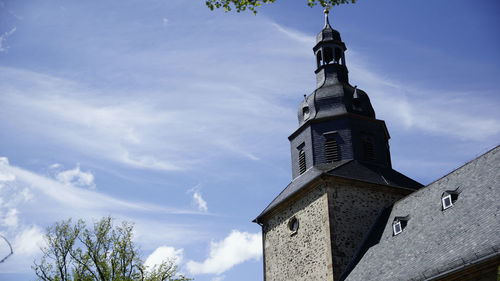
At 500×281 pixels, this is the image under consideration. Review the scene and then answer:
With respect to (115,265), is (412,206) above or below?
above

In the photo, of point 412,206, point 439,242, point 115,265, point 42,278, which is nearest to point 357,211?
point 412,206

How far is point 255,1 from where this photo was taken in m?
8.11

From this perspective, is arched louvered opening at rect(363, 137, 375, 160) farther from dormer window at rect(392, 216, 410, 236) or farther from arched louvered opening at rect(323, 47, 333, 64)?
arched louvered opening at rect(323, 47, 333, 64)

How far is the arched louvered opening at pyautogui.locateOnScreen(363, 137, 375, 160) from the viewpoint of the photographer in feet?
63.7

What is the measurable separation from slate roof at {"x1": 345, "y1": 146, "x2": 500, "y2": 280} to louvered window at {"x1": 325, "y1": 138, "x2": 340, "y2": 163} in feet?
10.2

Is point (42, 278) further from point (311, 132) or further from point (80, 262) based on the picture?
point (311, 132)

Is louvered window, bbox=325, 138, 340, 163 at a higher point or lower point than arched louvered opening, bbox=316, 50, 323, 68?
lower

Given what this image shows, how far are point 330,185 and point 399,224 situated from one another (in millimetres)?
2893

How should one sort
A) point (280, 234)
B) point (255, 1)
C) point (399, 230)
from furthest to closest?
point (280, 234), point (399, 230), point (255, 1)

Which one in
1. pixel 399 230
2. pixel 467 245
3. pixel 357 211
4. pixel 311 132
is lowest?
pixel 467 245

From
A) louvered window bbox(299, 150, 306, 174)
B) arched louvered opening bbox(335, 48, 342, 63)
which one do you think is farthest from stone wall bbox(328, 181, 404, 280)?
arched louvered opening bbox(335, 48, 342, 63)

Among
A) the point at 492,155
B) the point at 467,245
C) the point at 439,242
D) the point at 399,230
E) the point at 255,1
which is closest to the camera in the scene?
the point at 255,1

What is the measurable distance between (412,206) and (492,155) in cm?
302

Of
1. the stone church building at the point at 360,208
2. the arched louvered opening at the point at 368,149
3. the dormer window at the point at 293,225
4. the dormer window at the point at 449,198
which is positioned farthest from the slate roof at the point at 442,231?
the arched louvered opening at the point at 368,149
